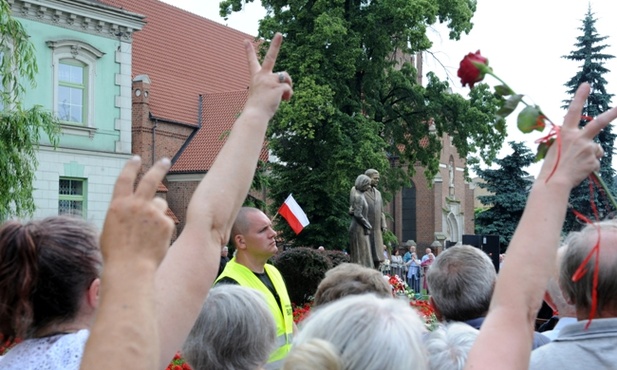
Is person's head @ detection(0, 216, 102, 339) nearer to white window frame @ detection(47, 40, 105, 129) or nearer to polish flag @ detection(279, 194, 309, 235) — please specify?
polish flag @ detection(279, 194, 309, 235)

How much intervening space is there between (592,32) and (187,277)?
1383 inches

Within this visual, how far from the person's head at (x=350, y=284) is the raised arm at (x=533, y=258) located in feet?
6.78

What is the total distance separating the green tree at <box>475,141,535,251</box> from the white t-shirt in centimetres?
3813

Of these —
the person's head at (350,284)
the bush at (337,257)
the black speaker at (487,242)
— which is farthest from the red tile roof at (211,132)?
the person's head at (350,284)

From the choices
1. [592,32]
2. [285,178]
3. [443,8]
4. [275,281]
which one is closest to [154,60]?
[285,178]

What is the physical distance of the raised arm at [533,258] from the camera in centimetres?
175

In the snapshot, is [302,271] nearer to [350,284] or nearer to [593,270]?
[350,284]

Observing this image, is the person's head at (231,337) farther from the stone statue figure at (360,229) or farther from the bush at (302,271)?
the bush at (302,271)

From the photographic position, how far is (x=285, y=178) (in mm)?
28609

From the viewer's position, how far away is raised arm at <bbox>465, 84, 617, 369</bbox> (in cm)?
175

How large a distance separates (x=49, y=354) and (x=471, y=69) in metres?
1.24

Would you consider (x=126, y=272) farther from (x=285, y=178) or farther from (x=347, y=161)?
(x=285, y=178)

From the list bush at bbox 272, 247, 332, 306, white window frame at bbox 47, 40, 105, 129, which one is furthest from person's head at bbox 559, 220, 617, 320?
white window frame at bbox 47, 40, 105, 129

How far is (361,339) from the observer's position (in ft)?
6.20
